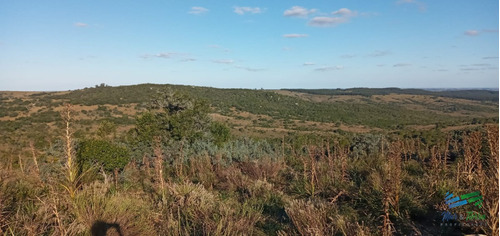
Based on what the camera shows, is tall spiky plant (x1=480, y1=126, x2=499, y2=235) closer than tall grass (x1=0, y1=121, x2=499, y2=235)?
Yes

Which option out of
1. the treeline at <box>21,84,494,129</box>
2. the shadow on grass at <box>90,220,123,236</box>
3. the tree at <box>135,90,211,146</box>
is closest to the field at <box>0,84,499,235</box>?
the shadow on grass at <box>90,220,123,236</box>

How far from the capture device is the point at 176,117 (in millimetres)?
19984

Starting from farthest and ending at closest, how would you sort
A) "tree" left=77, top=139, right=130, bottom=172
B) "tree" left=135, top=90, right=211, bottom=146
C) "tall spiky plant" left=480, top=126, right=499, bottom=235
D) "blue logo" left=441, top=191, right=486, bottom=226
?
"tree" left=135, top=90, right=211, bottom=146 → "tree" left=77, top=139, right=130, bottom=172 → "blue logo" left=441, top=191, right=486, bottom=226 → "tall spiky plant" left=480, top=126, right=499, bottom=235

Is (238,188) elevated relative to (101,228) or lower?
lower

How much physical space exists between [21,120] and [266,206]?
3889 cm

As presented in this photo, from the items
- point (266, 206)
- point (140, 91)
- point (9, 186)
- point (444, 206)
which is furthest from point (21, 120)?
point (444, 206)

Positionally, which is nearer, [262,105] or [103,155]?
[103,155]

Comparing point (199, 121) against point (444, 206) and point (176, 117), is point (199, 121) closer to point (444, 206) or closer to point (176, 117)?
point (176, 117)

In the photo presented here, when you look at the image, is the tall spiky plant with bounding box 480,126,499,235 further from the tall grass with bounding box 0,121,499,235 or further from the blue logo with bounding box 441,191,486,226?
the blue logo with bounding box 441,191,486,226

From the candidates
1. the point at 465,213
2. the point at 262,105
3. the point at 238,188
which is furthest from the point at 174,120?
the point at 262,105

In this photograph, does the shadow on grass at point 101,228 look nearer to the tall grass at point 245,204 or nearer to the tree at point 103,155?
the tall grass at point 245,204

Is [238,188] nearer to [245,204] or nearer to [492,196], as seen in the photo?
[245,204]

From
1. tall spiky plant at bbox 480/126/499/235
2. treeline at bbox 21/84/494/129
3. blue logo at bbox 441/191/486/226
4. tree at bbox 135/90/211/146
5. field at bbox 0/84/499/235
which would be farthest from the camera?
treeline at bbox 21/84/494/129

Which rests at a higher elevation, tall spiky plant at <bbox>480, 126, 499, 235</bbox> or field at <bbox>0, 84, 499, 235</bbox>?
tall spiky plant at <bbox>480, 126, 499, 235</bbox>
